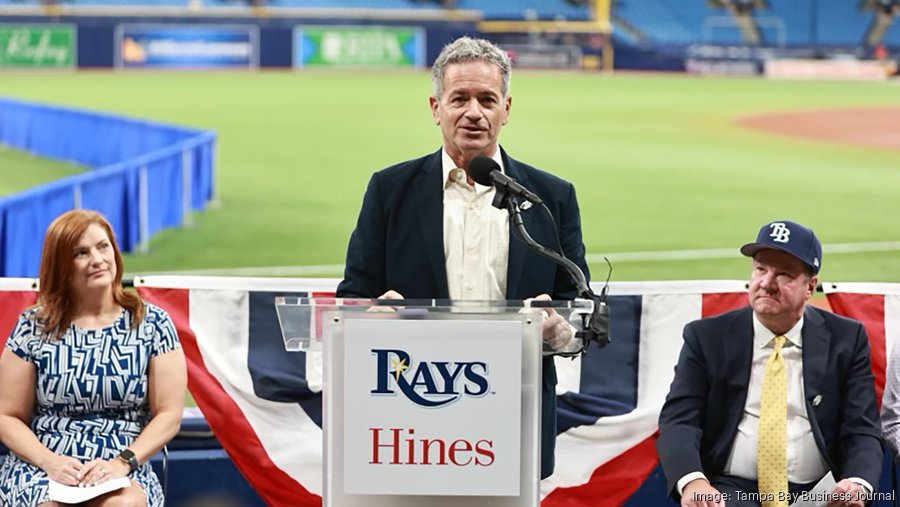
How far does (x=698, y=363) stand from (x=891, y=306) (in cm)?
133

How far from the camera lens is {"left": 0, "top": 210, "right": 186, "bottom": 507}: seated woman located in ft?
15.2

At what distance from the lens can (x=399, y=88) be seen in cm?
4053

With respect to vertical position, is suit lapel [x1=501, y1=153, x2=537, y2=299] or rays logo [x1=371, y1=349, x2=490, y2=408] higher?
suit lapel [x1=501, y1=153, x2=537, y2=299]

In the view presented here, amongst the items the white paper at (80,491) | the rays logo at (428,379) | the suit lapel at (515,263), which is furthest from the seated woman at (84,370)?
the rays logo at (428,379)

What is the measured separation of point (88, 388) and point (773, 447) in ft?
7.32

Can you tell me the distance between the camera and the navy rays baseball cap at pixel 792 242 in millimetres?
4402

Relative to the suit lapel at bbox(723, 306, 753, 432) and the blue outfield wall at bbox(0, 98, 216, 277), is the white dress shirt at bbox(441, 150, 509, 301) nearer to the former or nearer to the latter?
the suit lapel at bbox(723, 306, 753, 432)

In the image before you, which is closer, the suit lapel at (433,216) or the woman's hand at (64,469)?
the suit lapel at (433,216)

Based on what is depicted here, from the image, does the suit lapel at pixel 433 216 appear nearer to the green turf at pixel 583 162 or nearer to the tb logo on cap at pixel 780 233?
the tb logo on cap at pixel 780 233

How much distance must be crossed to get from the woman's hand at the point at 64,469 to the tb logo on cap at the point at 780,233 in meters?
2.31

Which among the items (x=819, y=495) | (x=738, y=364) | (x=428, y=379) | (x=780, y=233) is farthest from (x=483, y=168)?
(x=819, y=495)

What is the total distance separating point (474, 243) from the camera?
3.96 metres

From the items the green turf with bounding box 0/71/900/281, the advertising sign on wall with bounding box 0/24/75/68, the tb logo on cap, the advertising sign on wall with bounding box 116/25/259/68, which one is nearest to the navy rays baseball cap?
the tb logo on cap

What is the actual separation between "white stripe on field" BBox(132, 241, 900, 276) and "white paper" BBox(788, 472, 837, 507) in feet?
26.4
